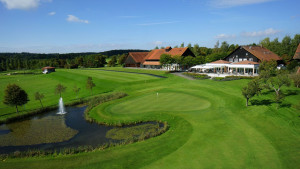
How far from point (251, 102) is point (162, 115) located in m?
13.4

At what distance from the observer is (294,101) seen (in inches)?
1122

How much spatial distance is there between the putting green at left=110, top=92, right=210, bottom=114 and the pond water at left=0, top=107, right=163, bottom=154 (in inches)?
191

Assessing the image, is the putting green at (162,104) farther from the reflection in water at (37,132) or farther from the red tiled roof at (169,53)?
the red tiled roof at (169,53)

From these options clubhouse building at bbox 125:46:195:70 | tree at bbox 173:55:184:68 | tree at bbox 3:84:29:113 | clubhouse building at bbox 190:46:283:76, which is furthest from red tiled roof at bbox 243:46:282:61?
tree at bbox 3:84:29:113

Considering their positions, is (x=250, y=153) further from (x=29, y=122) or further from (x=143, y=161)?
(x=29, y=122)

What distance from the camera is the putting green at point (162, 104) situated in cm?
2927

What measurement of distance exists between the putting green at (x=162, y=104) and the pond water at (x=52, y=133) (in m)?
4.84

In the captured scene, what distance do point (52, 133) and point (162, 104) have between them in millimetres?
15835

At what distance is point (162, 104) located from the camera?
3153cm

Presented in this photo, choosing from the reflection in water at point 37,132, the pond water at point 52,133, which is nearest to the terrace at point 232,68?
the pond water at point 52,133

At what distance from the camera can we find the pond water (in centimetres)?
2073

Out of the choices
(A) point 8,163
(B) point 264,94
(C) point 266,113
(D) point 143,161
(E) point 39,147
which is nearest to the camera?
(D) point 143,161

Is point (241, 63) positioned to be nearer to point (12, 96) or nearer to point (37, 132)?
point (37, 132)

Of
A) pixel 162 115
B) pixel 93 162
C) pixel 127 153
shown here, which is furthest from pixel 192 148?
pixel 162 115
